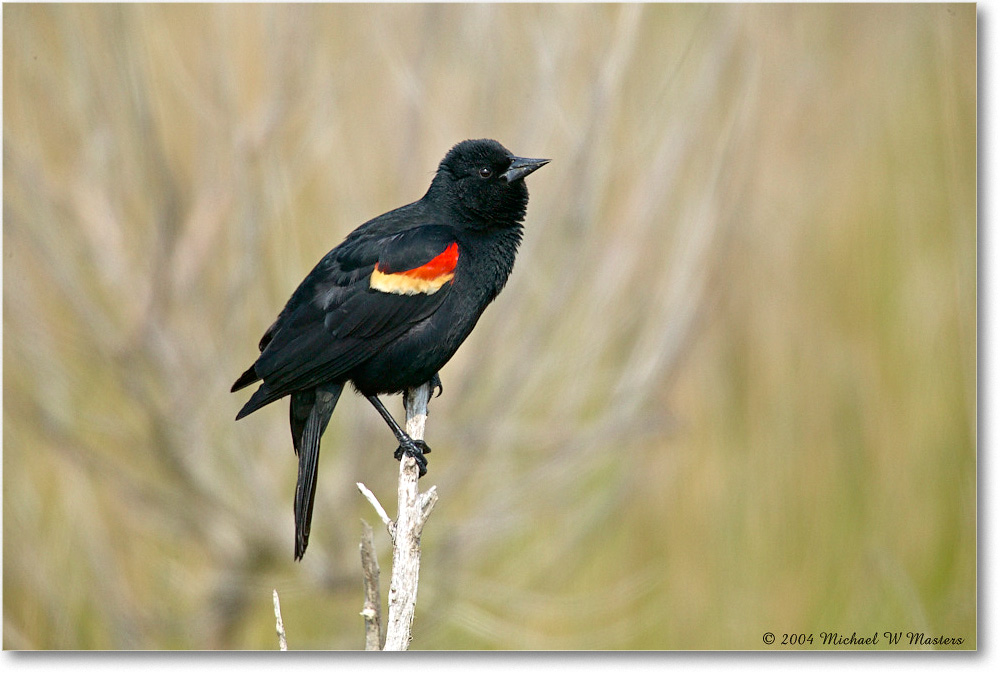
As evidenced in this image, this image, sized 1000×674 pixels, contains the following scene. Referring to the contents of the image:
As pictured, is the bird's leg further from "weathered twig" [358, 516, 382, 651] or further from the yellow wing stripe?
"weathered twig" [358, 516, 382, 651]

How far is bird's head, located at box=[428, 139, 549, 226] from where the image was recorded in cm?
302

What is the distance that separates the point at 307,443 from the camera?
9.25 ft

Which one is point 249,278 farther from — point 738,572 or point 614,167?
point 738,572

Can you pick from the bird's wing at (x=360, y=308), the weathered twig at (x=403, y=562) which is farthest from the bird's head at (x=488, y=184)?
the weathered twig at (x=403, y=562)

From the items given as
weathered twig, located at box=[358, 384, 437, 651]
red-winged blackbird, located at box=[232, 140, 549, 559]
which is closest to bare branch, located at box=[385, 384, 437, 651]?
weathered twig, located at box=[358, 384, 437, 651]

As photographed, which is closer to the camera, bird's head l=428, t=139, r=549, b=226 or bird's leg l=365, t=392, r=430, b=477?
bird's leg l=365, t=392, r=430, b=477

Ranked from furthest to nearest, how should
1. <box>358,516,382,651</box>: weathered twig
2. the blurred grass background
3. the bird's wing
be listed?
the blurred grass background → the bird's wing → <box>358,516,382,651</box>: weathered twig

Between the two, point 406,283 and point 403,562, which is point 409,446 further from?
point 403,562

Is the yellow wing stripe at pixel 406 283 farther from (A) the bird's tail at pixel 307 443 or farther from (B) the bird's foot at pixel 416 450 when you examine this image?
(B) the bird's foot at pixel 416 450

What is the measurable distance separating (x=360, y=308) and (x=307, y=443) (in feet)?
1.42

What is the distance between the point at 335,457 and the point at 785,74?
2.52 metres

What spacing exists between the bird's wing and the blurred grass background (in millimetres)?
833

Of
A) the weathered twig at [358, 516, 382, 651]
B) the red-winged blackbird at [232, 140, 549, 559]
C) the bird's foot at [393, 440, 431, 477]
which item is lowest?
the weathered twig at [358, 516, 382, 651]

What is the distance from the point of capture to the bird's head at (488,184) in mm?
3016
